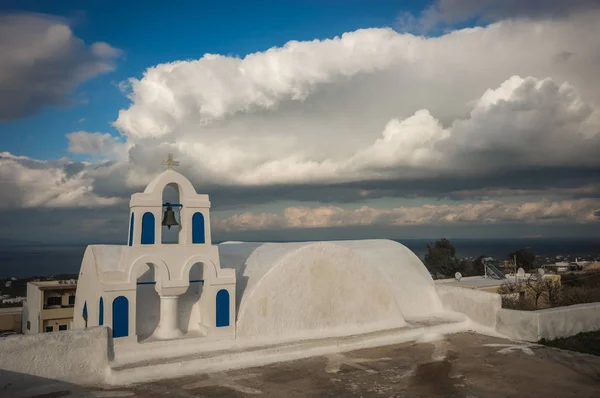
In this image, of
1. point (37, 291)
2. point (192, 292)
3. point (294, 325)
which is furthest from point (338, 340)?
point (37, 291)

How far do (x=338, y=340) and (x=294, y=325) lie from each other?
1.19 metres

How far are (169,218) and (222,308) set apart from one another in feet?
8.30

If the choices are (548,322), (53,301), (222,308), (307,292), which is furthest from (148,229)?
(53,301)

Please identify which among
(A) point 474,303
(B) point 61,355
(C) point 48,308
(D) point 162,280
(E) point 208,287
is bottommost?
(C) point 48,308

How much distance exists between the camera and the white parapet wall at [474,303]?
47.3ft

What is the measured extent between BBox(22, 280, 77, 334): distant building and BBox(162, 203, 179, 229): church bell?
51.5 ft

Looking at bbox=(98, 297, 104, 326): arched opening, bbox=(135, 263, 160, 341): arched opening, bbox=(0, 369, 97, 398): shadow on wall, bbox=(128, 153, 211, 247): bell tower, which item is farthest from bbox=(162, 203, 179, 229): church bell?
bbox=(0, 369, 97, 398): shadow on wall

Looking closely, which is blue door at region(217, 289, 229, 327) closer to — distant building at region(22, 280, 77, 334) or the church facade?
the church facade

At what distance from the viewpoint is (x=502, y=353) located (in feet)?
40.5

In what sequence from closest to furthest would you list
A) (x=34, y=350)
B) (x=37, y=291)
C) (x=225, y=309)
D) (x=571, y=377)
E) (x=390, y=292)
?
1. (x=34, y=350)
2. (x=571, y=377)
3. (x=225, y=309)
4. (x=390, y=292)
5. (x=37, y=291)

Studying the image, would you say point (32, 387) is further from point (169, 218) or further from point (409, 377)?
point (409, 377)

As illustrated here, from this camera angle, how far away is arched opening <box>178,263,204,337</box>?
12.3 m

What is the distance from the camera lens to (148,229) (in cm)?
1145

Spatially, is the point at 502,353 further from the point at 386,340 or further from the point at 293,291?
the point at 293,291
